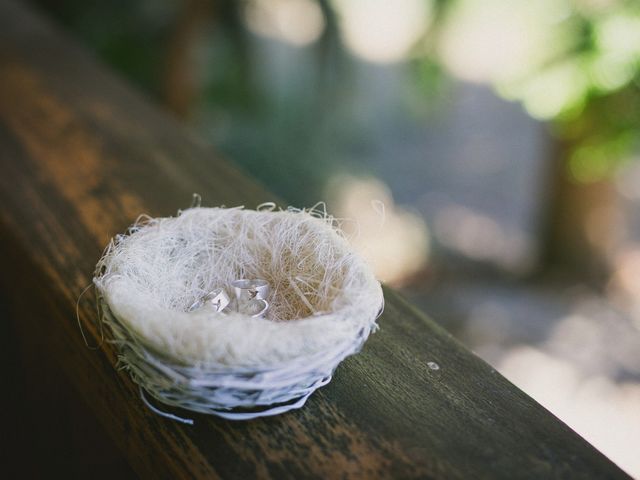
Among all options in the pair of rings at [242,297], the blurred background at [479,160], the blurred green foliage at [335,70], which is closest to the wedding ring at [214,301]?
the pair of rings at [242,297]

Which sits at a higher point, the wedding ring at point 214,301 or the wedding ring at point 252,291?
the wedding ring at point 252,291

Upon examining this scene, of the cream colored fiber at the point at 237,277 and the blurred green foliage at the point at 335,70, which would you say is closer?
the cream colored fiber at the point at 237,277

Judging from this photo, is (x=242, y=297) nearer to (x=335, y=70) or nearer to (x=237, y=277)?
(x=237, y=277)

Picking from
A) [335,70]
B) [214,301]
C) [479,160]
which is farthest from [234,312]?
[479,160]

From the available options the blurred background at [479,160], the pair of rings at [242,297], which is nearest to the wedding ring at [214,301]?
the pair of rings at [242,297]

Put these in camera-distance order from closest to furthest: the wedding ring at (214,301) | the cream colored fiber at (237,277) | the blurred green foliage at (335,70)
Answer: the cream colored fiber at (237,277), the wedding ring at (214,301), the blurred green foliage at (335,70)

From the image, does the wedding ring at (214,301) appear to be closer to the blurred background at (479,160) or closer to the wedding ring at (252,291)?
the wedding ring at (252,291)

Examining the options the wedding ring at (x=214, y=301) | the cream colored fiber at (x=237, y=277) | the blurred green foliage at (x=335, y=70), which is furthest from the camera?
the blurred green foliage at (x=335, y=70)

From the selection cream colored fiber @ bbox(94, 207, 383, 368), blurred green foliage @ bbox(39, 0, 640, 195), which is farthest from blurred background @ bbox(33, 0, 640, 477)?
cream colored fiber @ bbox(94, 207, 383, 368)
